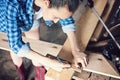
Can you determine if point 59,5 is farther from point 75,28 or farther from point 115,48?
point 115,48

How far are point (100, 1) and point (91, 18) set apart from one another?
0.61 feet

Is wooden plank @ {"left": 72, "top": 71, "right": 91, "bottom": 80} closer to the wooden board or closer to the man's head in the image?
the wooden board

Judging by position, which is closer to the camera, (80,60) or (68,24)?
(80,60)

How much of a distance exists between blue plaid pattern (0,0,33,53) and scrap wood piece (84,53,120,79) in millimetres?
411

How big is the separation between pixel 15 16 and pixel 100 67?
1.86ft

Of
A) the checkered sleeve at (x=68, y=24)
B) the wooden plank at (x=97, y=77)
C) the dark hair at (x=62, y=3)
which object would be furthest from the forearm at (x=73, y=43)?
the dark hair at (x=62, y=3)

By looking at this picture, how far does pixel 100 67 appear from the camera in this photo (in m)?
1.44

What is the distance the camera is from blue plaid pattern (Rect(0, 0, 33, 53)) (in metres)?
1.40

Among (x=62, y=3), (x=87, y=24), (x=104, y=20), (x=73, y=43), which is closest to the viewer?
(x=62, y=3)

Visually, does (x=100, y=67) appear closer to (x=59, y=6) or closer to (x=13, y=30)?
(x=59, y=6)

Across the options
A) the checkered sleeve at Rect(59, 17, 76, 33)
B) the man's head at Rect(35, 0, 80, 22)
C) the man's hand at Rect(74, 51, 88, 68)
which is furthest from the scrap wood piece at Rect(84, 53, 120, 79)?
the man's head at Rect(35, 0, 80, 22)

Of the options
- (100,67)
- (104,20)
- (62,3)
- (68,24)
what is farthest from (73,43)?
(104,20)

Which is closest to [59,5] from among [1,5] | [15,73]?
[1,5]

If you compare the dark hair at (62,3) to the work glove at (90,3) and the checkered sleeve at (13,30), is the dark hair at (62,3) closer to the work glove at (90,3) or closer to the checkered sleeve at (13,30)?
the checkered sleeve at (13,30)
